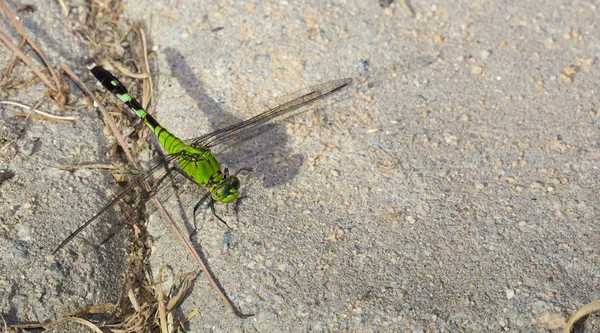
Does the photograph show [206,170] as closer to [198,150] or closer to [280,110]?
[198,150]

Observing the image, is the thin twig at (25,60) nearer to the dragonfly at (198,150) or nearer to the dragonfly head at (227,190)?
the dragonfly at (198,150)

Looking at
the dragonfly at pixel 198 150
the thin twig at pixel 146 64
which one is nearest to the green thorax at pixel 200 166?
the dragonfly at pixel 198 150

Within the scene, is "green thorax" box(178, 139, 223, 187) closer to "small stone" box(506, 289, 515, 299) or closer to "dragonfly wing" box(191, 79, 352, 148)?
"dragonfly wing" box(191, 79, 352, 148)

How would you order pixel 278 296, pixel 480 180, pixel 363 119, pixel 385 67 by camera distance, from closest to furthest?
pixel 278 296
pixel 480 180
pixel 363 119
pixel 385 67

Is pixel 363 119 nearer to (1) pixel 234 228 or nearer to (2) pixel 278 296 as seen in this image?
(1) pixel 234 228

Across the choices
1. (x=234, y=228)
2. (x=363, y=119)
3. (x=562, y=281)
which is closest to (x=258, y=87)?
(x=363, y=119)

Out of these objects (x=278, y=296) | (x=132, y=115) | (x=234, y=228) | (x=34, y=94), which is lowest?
(x=278, y=296)

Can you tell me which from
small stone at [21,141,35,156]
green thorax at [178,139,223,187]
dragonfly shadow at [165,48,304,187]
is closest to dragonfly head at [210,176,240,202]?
green thorax at [178,139,223,187]
